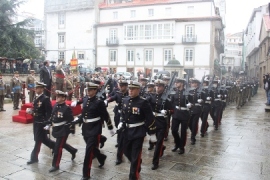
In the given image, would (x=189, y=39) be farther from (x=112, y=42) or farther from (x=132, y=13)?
(x=112, y=42)

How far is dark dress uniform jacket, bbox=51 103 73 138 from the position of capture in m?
5.51

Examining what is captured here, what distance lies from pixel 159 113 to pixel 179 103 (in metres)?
1.07

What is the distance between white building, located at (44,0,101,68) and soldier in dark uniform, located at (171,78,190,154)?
121 feet

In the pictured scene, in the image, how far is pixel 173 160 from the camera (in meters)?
6.30

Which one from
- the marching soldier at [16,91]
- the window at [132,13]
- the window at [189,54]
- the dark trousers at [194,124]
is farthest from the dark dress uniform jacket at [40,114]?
the window at [132,13]

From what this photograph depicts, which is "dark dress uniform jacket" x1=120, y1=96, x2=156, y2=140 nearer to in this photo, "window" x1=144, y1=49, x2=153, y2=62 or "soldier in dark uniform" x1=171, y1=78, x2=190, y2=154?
"soldier in dark uniform" x1=171, y1=78, x2=190, y2=154

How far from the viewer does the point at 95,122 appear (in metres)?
5.30

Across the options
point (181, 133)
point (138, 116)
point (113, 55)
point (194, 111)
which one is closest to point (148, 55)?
point (113, 55)

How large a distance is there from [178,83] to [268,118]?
7213 millimetres

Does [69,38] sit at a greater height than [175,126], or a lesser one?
greater

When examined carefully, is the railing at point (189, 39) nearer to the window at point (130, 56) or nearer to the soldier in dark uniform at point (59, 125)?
the window at point (130, 56)

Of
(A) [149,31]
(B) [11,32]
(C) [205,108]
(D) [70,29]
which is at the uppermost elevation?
(D) [70,29]

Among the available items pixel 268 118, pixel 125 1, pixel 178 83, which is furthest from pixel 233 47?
pixel 178 83

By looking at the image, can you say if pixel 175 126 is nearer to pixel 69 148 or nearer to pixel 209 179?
pixel 209 179
